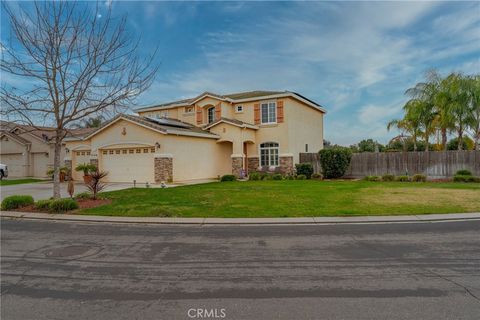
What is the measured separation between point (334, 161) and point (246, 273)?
17.5 metres

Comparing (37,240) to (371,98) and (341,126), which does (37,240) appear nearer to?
(371,98)

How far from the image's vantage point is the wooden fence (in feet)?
63.2

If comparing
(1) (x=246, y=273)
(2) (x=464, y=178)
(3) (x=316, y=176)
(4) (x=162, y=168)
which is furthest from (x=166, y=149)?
(2) (x=464, y=178)

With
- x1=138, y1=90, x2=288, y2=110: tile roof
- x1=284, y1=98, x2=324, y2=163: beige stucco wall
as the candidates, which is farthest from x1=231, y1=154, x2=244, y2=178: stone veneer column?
x1=138, y1=90, x2=288, y2=110: tile roof

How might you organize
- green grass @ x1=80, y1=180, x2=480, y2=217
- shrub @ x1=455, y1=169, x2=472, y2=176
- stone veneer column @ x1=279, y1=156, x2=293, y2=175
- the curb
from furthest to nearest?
stone veneer column @ x1=279, y1=156, x2=293, y2=175 < shrub @ x1=455, y1=169, x2=472, y2=176 < green grass @ x1=80, y1=180, x2=480, y2=217 < the curb

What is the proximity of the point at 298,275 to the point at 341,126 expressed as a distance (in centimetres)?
3149

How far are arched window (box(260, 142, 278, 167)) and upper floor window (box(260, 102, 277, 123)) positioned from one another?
1965 mm

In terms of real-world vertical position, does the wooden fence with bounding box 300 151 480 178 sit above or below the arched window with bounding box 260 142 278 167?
below

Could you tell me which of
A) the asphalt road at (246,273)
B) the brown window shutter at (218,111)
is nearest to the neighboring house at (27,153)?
the brown window shutter at (218,111)

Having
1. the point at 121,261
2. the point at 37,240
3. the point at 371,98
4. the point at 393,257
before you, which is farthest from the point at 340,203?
the point at 371,98

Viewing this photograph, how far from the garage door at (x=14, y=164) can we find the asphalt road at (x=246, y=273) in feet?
88.6

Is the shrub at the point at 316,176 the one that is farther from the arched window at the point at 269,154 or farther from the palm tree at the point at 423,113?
the palm tree at the point at 423,113

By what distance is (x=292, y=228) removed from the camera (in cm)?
770

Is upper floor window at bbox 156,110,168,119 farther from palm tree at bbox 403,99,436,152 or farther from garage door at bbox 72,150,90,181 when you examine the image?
palm tree at bbox 403,99,436,152
